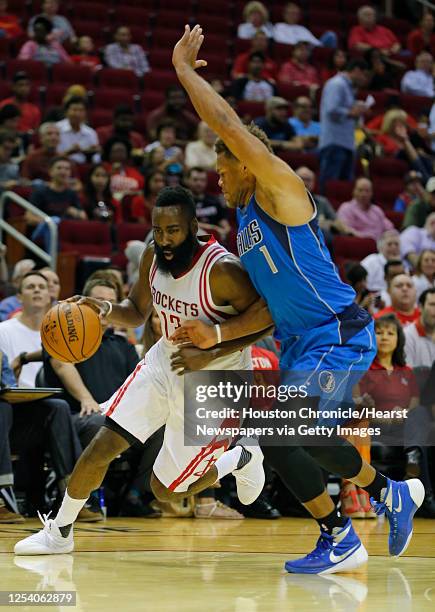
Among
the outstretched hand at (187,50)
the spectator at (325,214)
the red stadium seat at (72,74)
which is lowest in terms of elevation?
the outstretched hand at (187,50)

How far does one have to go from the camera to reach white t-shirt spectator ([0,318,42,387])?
7.50 m

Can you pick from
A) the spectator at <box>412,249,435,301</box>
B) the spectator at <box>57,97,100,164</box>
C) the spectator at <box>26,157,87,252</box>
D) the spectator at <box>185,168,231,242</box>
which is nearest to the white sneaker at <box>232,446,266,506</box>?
the spectator at <box>412,249,435,301</box>

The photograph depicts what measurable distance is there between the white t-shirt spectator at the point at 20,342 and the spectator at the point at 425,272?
13.0 feet

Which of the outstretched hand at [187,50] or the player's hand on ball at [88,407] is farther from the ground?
the outstretched hand at [187,50]

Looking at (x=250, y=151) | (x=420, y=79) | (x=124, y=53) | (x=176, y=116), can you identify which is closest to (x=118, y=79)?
(x=124, y=53)

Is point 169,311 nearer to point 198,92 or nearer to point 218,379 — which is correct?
point 218,379

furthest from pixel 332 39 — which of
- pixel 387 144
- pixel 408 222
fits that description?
pixel 408 222

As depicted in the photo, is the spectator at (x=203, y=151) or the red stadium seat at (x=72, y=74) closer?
the spectator at (x=203, y=151)

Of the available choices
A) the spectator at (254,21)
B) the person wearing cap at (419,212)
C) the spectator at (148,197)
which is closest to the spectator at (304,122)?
the person wearing cap at (419,212)

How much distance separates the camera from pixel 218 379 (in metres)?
4.91

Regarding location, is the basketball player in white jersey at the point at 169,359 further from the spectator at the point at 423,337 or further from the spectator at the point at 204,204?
the spectator at the point at 204,204

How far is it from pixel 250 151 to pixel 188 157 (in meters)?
Result: 8.01

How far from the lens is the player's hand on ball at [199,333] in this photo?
4.56m

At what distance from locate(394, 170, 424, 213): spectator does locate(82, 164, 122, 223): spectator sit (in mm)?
3835
